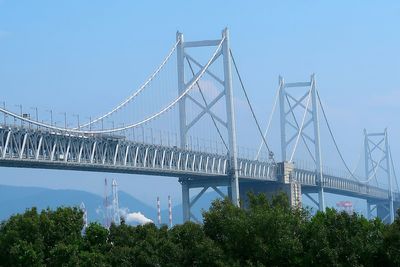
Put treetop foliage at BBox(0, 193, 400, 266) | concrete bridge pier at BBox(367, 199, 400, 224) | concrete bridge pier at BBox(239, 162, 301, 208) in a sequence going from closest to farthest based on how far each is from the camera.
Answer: treetop foliage at BBox(0, 193, 400, 266), concrete bridge pier at BBox(239, 162, 301, 208), concrete bridge pier at BBox(367, 199, 400, 224)

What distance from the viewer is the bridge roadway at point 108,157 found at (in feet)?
186

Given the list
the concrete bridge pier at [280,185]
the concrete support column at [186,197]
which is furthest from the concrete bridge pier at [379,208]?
the concrete support column at [186,197]

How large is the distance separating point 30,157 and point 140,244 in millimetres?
19675

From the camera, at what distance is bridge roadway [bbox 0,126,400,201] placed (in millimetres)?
56562

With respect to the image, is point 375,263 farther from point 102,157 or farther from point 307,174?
point 307,174

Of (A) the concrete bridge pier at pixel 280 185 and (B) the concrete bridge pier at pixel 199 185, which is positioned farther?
(A) the concrete bridge pier at pixel 280 185

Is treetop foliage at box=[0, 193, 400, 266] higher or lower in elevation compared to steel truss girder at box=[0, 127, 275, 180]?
lower

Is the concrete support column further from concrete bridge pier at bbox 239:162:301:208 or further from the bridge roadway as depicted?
concrete bridge pier at bbox 239:162:301:208

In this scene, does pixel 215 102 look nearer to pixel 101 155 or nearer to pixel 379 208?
pixel 101 155

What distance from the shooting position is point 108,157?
6625 cm

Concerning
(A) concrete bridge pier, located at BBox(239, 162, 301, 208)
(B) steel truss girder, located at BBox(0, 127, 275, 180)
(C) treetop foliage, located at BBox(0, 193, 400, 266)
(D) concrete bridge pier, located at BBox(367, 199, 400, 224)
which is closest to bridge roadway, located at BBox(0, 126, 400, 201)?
(B) steel truss girder, located at BBox(0, 127, 275, 180)

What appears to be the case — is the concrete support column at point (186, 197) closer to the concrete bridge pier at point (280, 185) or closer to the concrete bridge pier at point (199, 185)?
the concrete bridge pier at point (199, 185)

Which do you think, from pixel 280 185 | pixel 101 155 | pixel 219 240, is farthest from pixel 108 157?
pixel 280 185

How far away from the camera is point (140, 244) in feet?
128
